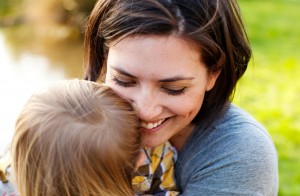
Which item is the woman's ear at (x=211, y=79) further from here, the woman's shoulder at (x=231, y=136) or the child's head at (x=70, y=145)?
the child's head at (x=70, y=145)

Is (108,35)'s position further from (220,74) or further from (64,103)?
(220,74)

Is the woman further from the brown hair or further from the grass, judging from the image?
the grass

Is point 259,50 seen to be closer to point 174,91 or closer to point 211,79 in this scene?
point 211,79

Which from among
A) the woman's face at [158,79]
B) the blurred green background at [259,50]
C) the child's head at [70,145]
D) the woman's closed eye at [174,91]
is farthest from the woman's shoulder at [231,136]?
the blurred green background at [259,50]

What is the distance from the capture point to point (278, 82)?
19.6 ft

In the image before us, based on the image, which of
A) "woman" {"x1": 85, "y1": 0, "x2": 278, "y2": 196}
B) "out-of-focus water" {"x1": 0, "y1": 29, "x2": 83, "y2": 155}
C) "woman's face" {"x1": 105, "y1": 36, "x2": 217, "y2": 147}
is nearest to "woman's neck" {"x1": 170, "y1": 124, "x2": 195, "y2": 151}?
"woman" {"x1": 85, "y1": 0, "x2": 278, "y2": 196}

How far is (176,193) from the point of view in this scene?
2.23m

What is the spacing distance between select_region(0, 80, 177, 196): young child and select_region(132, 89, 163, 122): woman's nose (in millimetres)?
35

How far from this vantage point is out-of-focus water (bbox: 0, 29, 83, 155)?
4.89 m

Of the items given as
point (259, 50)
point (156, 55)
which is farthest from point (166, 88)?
point (259, 50)

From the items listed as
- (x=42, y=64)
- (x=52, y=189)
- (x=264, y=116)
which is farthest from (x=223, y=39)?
(x=42, y=64)

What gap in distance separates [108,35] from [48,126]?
447 millimetres

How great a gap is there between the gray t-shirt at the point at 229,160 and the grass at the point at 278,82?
398mm

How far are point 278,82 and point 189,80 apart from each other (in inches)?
165
